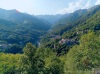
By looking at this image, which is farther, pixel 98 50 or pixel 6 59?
pixel 6 59

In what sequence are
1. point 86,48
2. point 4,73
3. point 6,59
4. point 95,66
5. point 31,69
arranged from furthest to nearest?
1. point 6,59
2. point 4,73
3. point 86,48
4. point 95,66
5. point 31,69

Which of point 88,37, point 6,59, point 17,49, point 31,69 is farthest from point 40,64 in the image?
point 17,49

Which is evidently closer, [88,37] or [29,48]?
[29,48]

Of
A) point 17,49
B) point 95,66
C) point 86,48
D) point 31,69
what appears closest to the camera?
point 31,69

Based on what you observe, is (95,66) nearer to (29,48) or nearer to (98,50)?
(98,50)

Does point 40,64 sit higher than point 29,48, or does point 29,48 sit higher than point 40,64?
point 29,48

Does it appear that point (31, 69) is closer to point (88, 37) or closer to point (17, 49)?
point (88, 37)

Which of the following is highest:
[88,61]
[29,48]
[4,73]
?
[29,48]

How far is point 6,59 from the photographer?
87188 millimetres

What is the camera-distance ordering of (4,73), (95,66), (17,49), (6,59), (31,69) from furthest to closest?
(17,49) < (6,59) < (4,73) < (95,66) < (31,69)

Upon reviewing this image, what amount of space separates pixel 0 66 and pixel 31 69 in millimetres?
40619

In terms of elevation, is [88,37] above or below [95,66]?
above

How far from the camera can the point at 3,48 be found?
196 metres

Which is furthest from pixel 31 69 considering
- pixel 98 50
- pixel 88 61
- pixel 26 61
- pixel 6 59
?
pixel 6 59
